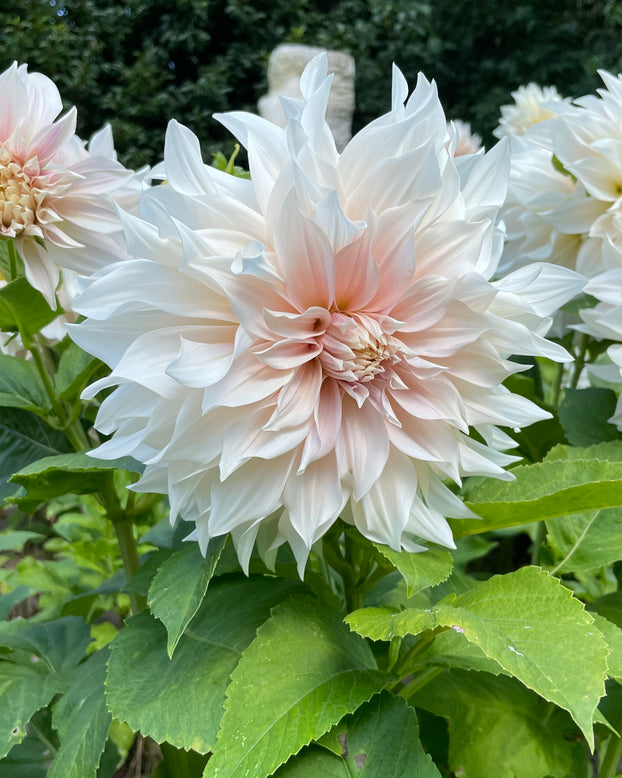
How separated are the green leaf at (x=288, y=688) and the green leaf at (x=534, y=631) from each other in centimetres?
5

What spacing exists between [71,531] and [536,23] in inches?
282

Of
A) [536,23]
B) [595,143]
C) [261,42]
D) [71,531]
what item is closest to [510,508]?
[595,143]

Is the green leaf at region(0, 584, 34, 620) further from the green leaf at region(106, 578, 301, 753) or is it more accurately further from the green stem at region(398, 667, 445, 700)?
the green stem at region(398, 667, 445, 700)

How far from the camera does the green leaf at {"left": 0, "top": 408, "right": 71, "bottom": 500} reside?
0.68m

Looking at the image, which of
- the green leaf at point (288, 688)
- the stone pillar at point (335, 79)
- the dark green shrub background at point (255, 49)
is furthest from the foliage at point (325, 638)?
the dark green shrub background at point (255, 49)

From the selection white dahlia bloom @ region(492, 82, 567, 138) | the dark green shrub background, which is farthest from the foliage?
the dark green shrub background

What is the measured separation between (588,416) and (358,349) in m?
0.37

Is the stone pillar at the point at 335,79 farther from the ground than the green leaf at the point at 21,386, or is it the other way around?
the green leaf at the point at 21,386

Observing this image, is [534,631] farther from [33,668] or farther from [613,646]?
[33,668]

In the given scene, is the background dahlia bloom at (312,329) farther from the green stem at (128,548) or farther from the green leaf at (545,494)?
the green stem at (128,548)

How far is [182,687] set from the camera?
18.5 inches

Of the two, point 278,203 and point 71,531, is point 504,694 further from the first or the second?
point 71,531

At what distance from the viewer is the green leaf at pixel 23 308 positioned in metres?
0.59

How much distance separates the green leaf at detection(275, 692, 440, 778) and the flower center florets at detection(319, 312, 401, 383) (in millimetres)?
229
